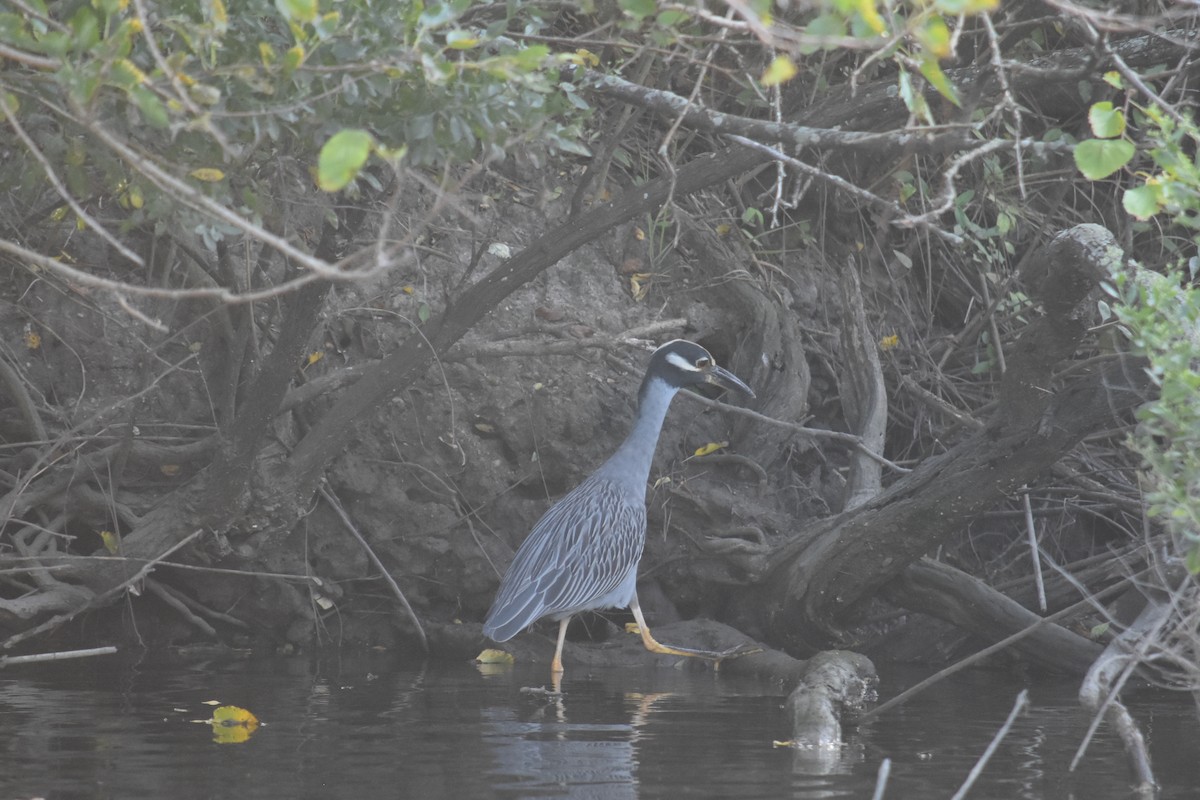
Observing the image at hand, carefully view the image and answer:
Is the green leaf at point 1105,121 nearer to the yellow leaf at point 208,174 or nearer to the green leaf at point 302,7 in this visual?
the green leaf at point 302,7

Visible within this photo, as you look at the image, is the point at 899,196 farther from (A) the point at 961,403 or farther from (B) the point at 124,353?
(B) the point at 124,353

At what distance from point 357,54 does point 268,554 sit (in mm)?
3948

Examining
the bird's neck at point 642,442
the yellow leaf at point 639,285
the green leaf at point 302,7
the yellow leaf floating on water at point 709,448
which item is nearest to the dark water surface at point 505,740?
the bird's neck at point 642,442

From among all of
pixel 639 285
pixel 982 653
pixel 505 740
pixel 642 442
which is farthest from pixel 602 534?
pixel 982 653

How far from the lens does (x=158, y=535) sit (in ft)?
18.9

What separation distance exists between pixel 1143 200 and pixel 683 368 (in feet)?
12.5

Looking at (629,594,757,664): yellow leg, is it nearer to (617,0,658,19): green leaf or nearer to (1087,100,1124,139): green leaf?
(1087,100,1124,139): green leaf

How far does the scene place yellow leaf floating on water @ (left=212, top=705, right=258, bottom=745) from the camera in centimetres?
452


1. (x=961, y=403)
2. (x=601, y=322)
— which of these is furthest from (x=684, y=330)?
(x=961, y=403)

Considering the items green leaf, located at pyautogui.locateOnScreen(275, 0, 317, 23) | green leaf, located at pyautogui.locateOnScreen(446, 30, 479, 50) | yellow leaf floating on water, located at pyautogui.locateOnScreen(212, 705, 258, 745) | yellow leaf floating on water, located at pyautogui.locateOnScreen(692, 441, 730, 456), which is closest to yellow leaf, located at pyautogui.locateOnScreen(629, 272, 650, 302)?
yellow leaf floating on water, located at pyautogui.locateOnScreen(692, 441, 730, 456)

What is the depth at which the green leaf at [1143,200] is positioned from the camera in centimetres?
301

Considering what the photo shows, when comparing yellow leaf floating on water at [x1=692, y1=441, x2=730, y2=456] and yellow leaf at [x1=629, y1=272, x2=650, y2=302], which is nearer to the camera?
yellow leaf floating on water at [x1=692, y1=441, x2=730, y2=456]

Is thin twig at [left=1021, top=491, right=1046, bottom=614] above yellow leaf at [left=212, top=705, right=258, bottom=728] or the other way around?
above

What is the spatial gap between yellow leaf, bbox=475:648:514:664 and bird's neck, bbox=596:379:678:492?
1048mm
